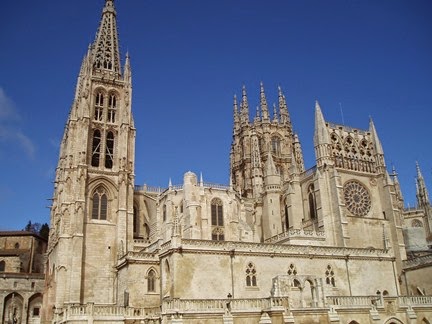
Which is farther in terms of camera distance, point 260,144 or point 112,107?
point 260,144

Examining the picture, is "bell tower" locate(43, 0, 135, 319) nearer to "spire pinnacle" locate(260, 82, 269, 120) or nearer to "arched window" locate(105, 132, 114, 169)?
"arched window" locate(105, 132, 114, 169)

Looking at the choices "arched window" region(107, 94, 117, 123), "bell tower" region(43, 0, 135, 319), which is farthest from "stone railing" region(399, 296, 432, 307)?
"arched window" region(107, 94, 117, 123)

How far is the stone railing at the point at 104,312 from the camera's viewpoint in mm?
30077

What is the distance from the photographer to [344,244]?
4322 cm

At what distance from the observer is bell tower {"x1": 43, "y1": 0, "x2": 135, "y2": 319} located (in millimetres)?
42062

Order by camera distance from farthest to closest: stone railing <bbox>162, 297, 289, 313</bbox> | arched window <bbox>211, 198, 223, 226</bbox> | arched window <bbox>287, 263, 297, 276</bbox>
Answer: arched window <bbox>211, 198, 223, 226</bbox>
arched window <bbox>287, 263, 297, 276</bbox>
stone railing <bbox>162, 297, 289, 313</bbox>

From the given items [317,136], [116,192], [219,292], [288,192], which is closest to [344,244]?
[288,192]

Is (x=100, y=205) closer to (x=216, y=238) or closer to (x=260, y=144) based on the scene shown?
(x=216, y=238)

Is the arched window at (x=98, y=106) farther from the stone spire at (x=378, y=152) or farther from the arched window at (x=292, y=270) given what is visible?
the stone spire at (x=378, y=152)

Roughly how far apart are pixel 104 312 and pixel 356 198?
2935cm

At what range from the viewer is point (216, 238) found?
158 ft

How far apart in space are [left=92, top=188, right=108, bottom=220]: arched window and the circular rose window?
82.2ft

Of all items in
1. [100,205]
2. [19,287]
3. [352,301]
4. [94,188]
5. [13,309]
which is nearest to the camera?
[352,301]

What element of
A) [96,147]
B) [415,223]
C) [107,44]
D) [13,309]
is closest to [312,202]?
[96,147]
